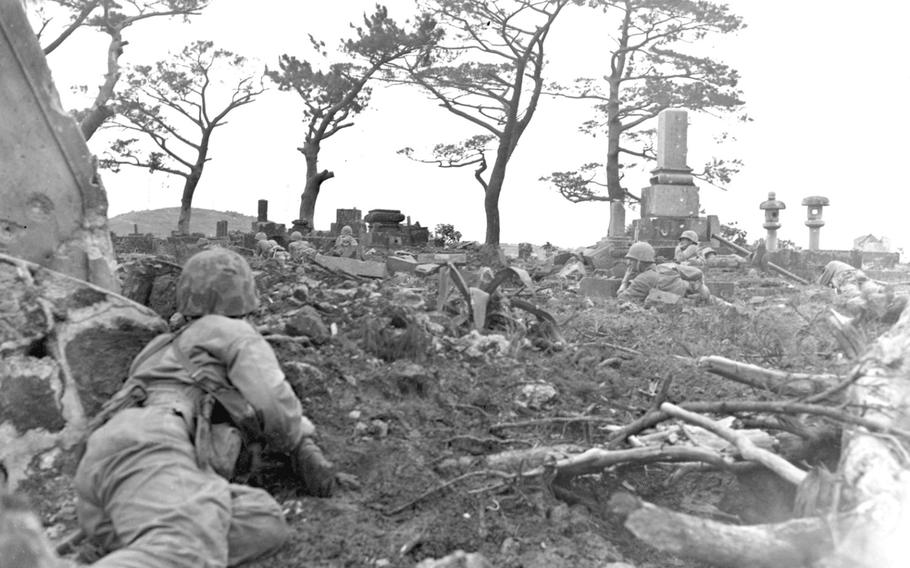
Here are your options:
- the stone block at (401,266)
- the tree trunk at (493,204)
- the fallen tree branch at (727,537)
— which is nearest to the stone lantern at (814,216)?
the tree trunk at (493,204)

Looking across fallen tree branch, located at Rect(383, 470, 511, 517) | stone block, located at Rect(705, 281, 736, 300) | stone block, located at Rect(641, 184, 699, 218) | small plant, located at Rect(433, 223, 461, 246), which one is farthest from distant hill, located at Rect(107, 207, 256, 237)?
fallen tree branch, located at Rect(383, 470, 511, 517)

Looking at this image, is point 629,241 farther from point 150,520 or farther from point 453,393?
point 150,520

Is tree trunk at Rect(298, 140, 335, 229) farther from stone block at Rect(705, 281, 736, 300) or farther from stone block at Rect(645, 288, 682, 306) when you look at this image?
stone block at Rect(645, 288, 682, 306)

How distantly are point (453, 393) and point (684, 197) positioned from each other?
16.6 m

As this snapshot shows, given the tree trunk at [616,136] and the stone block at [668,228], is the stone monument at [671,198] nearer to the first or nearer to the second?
the stone block at [668,228]

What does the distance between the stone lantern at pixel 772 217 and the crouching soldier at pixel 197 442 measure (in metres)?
19.5

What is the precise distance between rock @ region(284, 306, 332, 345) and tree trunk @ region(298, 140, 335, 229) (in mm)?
21575

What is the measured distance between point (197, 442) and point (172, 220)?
4065 centimetres

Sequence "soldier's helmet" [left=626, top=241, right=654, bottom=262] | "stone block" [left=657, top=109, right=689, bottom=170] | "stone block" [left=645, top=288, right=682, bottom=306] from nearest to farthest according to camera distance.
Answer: "stone block" [left=645, top=288, right=682, bottom=306] → "soldier's helmet" [left=626, top=241, right=654, bottom=262] → "stone block" [left=657, top=109, right=689, bottom=170]

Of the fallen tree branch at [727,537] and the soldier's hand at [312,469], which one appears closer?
the fallen tree branch at [727,537]

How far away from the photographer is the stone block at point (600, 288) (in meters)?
12.2

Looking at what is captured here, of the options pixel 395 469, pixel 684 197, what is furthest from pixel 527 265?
pixel 395 469

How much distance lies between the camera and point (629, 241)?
1931 centimetres

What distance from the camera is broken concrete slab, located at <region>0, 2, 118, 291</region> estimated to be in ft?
14.4
